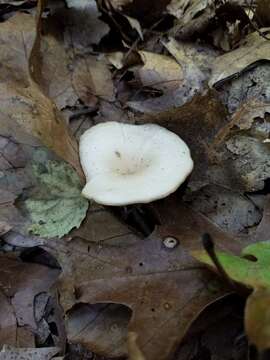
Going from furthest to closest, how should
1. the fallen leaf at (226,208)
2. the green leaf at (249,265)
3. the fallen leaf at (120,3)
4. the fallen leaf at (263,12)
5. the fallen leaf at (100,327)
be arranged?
the fallen leaf at (120,3) → the fallen leaf at (263,12) → the fallen leaf at (226,208) → the fallen leaf at (100,327) → the green leaf at (249,265)

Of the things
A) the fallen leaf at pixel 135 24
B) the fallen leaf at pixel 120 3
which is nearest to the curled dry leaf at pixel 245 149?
the fallen leaf at pixel 135 24

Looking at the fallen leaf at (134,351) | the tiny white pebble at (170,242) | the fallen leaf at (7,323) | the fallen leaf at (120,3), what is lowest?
the fallen leaf at (7,323)

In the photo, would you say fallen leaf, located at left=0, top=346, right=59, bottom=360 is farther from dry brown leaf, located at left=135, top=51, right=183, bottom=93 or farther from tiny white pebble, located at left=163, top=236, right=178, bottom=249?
dry brown leaf, located at left=135, top=51, right=183, bottom=93

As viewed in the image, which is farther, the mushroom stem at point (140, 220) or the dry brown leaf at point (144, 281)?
the mushroom stem at point (140, 220)

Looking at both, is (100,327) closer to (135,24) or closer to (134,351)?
(134,351)

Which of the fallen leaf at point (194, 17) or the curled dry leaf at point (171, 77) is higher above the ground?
the fallen leaf at point (194, 17)

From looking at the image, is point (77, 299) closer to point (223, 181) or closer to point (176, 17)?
point (223, 181)

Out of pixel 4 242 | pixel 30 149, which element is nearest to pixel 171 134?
pixel 30 149

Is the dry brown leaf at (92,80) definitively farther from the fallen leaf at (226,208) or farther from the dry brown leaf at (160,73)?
the fallen leaf at (226,208)
